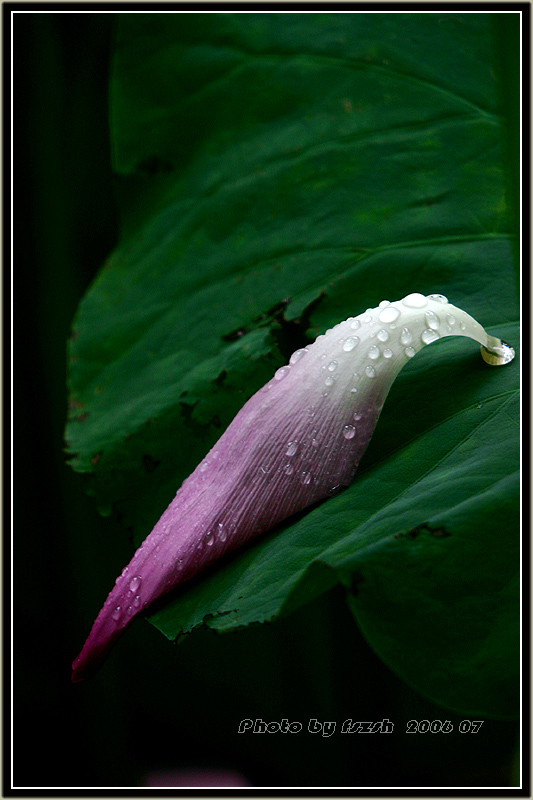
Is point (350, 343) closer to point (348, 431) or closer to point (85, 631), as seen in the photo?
point (348, 431)

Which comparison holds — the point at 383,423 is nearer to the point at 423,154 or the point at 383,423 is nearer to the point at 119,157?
the point at 423,154

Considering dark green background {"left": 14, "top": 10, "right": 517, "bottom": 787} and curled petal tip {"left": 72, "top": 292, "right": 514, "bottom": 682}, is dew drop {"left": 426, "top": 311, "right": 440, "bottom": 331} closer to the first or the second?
curled petal tip {"left": 72, "top": 292, "right": 514, "bottom": 682}

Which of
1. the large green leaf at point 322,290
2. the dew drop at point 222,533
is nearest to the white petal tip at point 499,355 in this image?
the large green leaf at point 322,290

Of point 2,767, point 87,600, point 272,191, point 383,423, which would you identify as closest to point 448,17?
point 272,191

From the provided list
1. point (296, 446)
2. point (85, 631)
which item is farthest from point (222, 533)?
point (85, 631)

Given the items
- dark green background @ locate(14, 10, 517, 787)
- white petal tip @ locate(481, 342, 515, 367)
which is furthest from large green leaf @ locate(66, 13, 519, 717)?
dark green background @ locate(14, 10, 517, 787)

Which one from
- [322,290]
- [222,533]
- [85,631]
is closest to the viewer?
[222,533]
